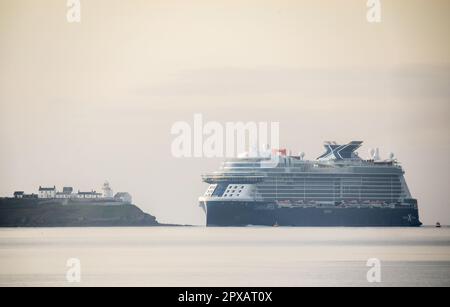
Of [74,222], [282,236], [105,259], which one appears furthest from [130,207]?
[105,259]

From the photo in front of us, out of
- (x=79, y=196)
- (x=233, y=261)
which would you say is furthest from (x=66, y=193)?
(x=233, y=261)

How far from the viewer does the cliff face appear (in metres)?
145

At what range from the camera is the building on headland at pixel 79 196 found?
14662 centimetres

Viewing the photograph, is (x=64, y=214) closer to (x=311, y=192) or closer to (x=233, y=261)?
(x=311, y=192)

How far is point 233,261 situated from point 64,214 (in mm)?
79823

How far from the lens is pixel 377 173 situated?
118312 mm

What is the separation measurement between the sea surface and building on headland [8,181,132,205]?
156 feet

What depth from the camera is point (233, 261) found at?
226 ft

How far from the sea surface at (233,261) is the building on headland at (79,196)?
156 feet

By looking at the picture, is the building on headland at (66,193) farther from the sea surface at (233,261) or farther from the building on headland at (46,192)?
the sea surface at (233,261)

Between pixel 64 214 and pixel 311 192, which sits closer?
pixel 311 192
